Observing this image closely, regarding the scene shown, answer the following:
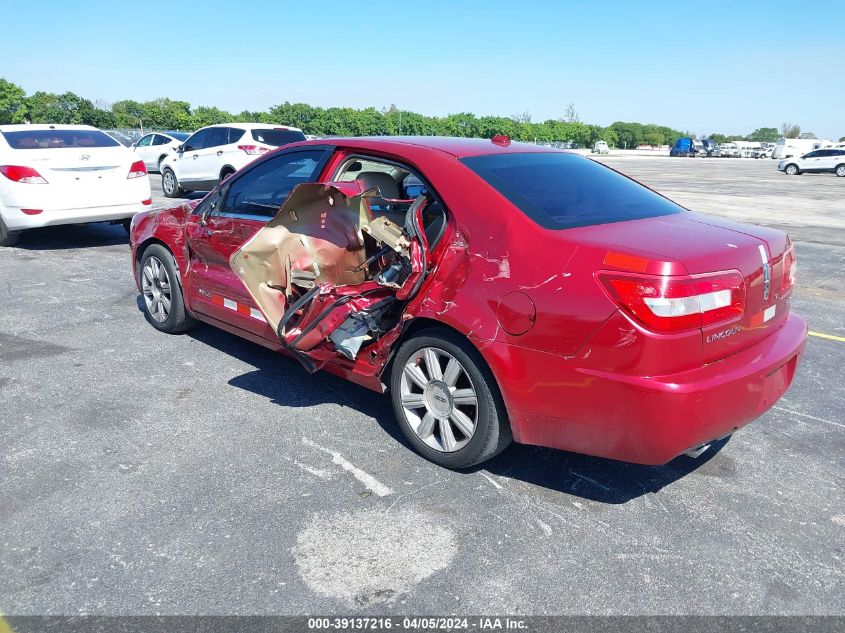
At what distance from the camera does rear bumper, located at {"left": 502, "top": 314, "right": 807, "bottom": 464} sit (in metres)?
2.79

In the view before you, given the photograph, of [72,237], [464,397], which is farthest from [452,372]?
[72,237]

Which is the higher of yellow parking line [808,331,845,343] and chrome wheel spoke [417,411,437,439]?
chrome wheel spoke [417,411,437,439]

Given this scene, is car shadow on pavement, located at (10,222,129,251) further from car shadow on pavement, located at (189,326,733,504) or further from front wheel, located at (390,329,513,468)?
front wheel, located at (390,329,513,468)

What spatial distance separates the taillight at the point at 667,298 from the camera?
2748mm

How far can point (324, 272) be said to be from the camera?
3.98 metres

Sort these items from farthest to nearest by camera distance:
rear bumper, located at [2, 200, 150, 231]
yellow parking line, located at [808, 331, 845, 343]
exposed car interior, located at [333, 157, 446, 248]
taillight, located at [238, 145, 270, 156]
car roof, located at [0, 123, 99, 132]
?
1. taillight, located at [238, 145, 270, 156]
2. car roof, located at [0, 123, 99, 132]
3. rear bumper, located at [2, 200, 150, 231]
4. yellow parking line, located at [808, 331, 845, 343]
5. exposed car interior, located at [333, 157, 446, 248]

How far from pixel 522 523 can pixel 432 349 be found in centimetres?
94

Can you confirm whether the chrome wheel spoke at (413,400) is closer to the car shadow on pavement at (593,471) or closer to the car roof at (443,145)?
the car shadow on pavement at (593,471)

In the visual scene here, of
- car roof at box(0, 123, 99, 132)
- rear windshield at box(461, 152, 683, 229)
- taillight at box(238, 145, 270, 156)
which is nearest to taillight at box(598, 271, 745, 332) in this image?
rear windshield at box(461, 152, 683, 229)

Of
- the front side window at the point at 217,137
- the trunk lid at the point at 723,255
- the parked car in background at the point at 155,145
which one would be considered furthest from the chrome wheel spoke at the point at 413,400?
the parked car in background at the point at 155,145

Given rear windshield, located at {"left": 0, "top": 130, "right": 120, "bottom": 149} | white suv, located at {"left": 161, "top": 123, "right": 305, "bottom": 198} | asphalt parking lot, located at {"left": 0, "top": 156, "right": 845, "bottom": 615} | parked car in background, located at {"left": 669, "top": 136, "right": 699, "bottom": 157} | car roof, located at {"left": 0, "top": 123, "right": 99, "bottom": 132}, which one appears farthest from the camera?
parked car in background, located at {"left": 669, "top": 136, "right": 699, "bottom": 157}

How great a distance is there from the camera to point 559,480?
3.53m

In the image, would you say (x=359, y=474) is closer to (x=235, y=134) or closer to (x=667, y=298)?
(x=667, y=298)

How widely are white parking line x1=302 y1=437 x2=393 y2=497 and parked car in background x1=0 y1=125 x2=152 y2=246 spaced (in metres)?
6.81
